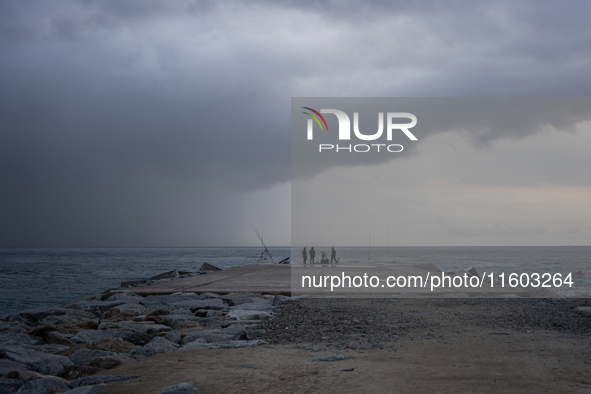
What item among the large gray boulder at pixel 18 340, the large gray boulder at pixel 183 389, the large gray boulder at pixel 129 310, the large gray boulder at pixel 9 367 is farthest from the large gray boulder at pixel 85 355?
the large gray boulder at pixel 129 310

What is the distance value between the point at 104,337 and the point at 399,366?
430cm

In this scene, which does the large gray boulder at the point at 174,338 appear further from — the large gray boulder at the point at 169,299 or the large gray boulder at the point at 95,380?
the large gray boulder at the point at 169,299

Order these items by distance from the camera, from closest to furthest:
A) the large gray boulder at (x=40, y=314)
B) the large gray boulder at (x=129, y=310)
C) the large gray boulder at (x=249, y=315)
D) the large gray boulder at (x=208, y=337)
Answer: the large gray boulder at (x=208, y=337)
the large gray boulder at (x=249, y=315)
the large gray boulder at (x=129, y=310)
the large gray boulder at (x=40, y=314)

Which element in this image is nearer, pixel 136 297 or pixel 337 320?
pixel 337 320

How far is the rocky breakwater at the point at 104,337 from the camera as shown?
4.18 meters

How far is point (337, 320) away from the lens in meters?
7.28

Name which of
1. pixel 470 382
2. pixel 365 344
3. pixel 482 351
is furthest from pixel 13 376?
pixel 482 351

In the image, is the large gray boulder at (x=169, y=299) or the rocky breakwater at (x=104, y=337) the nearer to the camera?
the rocky breakwater at (x=104, y=337)

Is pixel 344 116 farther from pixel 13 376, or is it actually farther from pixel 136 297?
pixel 13 376

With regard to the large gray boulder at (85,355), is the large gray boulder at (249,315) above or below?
below

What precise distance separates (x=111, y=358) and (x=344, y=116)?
38.7 ft

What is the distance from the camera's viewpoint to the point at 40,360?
15.7 ft

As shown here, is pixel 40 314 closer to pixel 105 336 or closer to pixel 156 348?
pixel 105 336

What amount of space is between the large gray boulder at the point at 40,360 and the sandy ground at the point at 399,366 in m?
0.72
